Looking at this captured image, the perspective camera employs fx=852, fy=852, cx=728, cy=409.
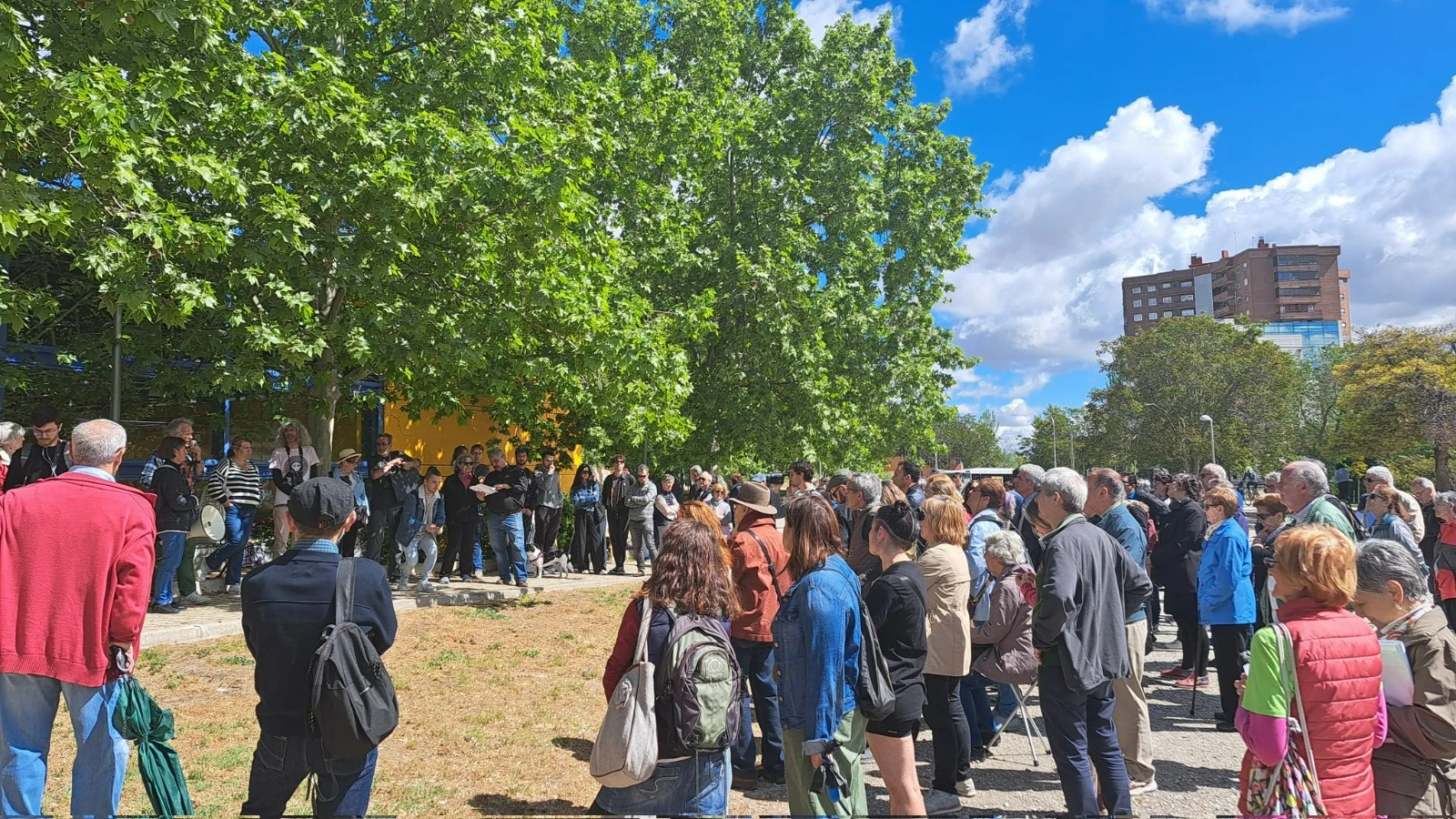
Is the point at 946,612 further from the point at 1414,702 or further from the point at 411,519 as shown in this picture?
the point at 411,519

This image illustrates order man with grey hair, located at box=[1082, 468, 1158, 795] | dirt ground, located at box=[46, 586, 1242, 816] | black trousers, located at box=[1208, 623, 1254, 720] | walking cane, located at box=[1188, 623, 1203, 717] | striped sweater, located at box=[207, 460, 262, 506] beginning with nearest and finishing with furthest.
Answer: dirt ground, located at box=[46, 586, 1242, 816]
man with grey hair, located at box=[1082, 468, 1158, 795]
black trousers, located at box=[1208, 623, 1254, 720]
walking cane, located at box=[1188, 623, 1203, 717]
striped sweater, located at box=[207, 460, 262, 506]

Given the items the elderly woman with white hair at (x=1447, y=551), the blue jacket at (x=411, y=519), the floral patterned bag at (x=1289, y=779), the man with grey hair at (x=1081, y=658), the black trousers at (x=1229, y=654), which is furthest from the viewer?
the blue jacket at (x=411, y=519)

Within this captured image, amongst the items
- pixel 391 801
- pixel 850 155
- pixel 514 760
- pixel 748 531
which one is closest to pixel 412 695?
pixel 514 760

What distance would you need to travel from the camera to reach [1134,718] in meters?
5.13

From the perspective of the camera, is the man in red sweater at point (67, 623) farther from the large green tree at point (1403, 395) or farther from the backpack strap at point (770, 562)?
the large green tree at point (1403, 395)

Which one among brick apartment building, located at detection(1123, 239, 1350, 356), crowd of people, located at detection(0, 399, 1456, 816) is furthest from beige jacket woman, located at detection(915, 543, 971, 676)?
brick apartment building, located at detection(1123, 239, 1350, 356)

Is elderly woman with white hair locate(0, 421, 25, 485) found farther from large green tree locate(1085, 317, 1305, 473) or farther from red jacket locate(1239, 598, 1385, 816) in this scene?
large green tree locate(1085, 317, 1305, 473)

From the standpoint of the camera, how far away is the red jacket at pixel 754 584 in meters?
5.45

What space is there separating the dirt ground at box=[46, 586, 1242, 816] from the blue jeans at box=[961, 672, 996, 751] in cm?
17

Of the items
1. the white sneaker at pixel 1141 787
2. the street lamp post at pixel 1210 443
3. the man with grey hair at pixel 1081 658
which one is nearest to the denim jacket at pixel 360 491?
the man with grey hair at pixel 1081 658

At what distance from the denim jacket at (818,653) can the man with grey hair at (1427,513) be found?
849cm

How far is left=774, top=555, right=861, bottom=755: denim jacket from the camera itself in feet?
11.7

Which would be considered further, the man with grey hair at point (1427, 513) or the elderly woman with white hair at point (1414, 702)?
the man with grey hair at point (1427, 513)

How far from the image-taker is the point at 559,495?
1362 cm
